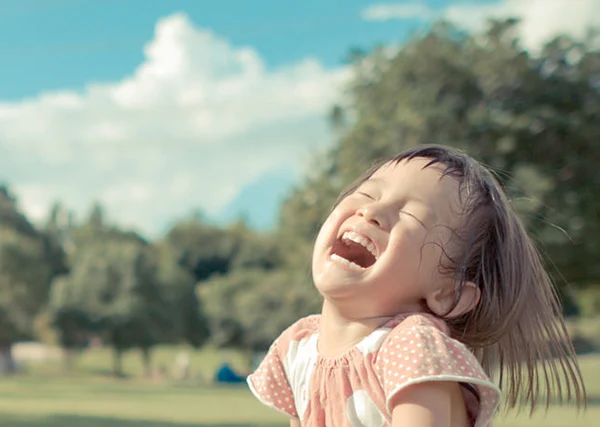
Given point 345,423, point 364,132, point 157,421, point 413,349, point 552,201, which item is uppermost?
point 364,132

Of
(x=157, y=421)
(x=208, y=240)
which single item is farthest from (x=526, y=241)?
(x=208, y=240)

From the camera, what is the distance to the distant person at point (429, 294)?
175 centimetres

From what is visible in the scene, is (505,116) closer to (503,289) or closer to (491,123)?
(491,123)

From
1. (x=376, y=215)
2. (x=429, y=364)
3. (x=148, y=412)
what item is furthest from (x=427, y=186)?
(x=148, y=412)

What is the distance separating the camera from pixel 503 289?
181 cm

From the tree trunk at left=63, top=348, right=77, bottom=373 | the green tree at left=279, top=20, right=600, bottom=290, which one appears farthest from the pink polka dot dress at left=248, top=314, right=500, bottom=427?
the tree trunk at left=63, top=348, right=77, bottom=373

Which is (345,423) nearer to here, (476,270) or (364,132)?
(476,270)

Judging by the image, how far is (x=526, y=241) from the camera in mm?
1875

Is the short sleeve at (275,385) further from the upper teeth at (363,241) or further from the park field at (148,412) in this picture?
the park field at (148,412)

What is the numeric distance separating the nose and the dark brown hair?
0.14m

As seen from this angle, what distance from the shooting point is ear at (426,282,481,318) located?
1816 mm

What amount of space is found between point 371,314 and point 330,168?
1844 cm

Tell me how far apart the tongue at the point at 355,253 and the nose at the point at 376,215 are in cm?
7

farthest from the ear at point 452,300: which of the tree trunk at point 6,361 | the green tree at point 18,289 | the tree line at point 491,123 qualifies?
the tree trunk at point 6,361
